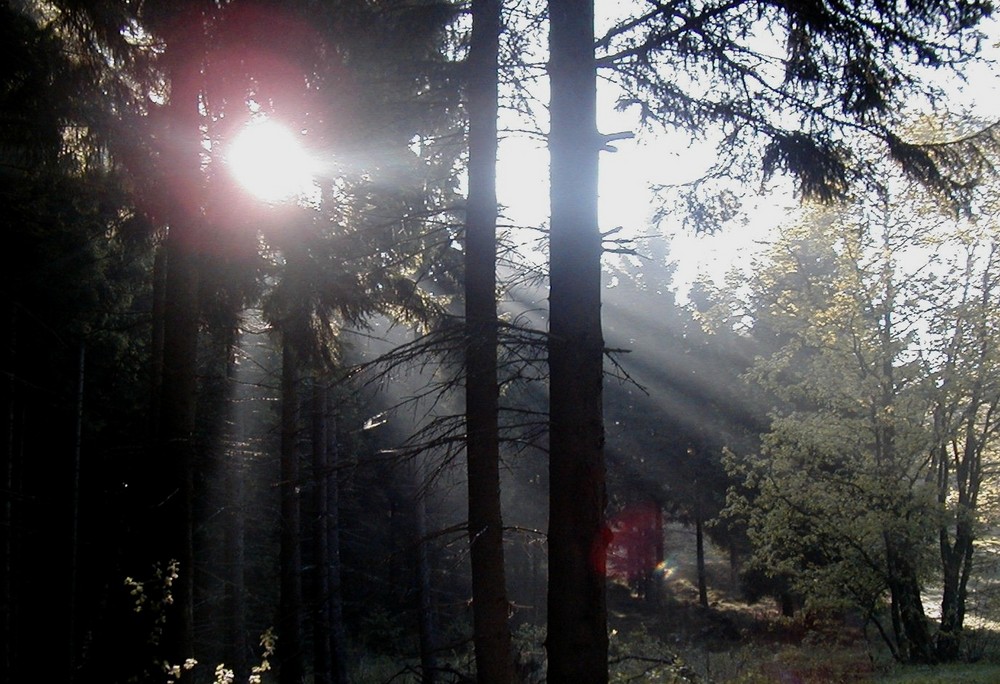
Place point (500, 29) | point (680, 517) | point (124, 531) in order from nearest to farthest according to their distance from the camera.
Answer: point (500, 29) < point (124, 531) < point (680, 517)

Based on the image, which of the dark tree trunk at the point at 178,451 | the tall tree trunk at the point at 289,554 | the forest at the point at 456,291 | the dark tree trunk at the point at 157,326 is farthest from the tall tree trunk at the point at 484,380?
the tall tree trunk at the point at 289,554

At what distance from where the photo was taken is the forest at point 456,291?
6027mm

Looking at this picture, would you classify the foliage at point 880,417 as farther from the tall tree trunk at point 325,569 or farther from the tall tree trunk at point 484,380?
the tall tree trunk at point 484,380

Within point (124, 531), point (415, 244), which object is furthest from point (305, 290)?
point (124, 531)

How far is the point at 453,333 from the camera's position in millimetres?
5965

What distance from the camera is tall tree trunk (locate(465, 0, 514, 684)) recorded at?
6711mm

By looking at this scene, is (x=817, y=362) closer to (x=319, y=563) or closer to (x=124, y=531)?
(x=319, y=563)

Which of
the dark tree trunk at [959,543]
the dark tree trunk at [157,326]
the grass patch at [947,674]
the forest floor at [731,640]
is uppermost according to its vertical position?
the dark tree trunk at [157,326]

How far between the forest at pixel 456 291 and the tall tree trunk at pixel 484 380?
1.0 inches

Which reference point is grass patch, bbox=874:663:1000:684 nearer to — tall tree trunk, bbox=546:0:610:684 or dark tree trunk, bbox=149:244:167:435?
tall tree trunk, bbox=546:0:610:684

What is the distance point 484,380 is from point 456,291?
134 inches

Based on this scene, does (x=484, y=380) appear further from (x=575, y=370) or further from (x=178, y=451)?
(x=178, y=451)

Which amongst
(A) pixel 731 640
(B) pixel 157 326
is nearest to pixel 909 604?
(A) pixel 731 640

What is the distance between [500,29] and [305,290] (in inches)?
133
